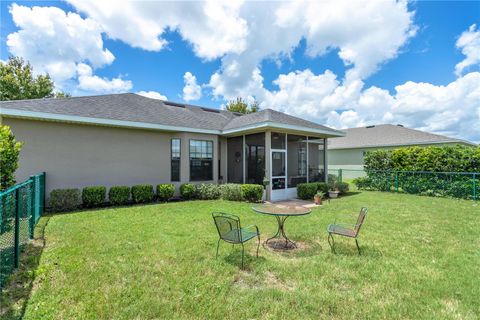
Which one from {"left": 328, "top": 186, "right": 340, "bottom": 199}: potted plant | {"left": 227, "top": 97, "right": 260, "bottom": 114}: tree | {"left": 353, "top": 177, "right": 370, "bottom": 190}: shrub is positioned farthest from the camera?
{"left": 227, "top": 97, "right": 260, "bottom": 114}: tree

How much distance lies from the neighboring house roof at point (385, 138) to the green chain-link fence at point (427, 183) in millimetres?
4736

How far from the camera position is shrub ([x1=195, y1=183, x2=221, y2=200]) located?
1083 centimetres

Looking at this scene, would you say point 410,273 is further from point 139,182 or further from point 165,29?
point 165,29

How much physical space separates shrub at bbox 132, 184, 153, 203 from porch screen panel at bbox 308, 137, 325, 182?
824 cm

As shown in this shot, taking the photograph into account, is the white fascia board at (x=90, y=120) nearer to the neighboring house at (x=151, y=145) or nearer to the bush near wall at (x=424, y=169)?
the neighboring house at (x=151, y=145)

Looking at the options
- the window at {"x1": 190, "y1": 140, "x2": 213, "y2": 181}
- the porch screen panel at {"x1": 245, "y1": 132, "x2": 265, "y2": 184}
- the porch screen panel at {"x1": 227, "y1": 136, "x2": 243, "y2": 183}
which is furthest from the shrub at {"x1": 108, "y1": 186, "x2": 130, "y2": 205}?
the porch screen panel at {"x1": 245, "y1": 132, "x2": 265, "y2": 184}

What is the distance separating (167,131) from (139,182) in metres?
2.68

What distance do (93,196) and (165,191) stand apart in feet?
8.81

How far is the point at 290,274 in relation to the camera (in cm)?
373

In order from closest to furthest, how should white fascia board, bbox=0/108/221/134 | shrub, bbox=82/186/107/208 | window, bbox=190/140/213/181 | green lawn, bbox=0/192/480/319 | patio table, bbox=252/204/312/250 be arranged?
green lawn, bbox=0/192/480/319 → patio table, bbox=252/204/312/250 → white fascia board, bbox=0/108/221/134 → shrub, bbox=82/186/107/208 → window, bbox=190/140/213/181

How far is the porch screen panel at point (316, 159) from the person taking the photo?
42.2 feet

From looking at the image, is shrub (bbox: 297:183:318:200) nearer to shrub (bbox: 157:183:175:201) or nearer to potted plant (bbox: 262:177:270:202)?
potted plant (bbox: 262:177:270:202)

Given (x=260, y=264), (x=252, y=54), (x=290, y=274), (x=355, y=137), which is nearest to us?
(x=290, y=274)

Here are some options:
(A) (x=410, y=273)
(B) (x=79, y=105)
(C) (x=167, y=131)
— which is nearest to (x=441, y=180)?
(A) (x=410, y=273)
